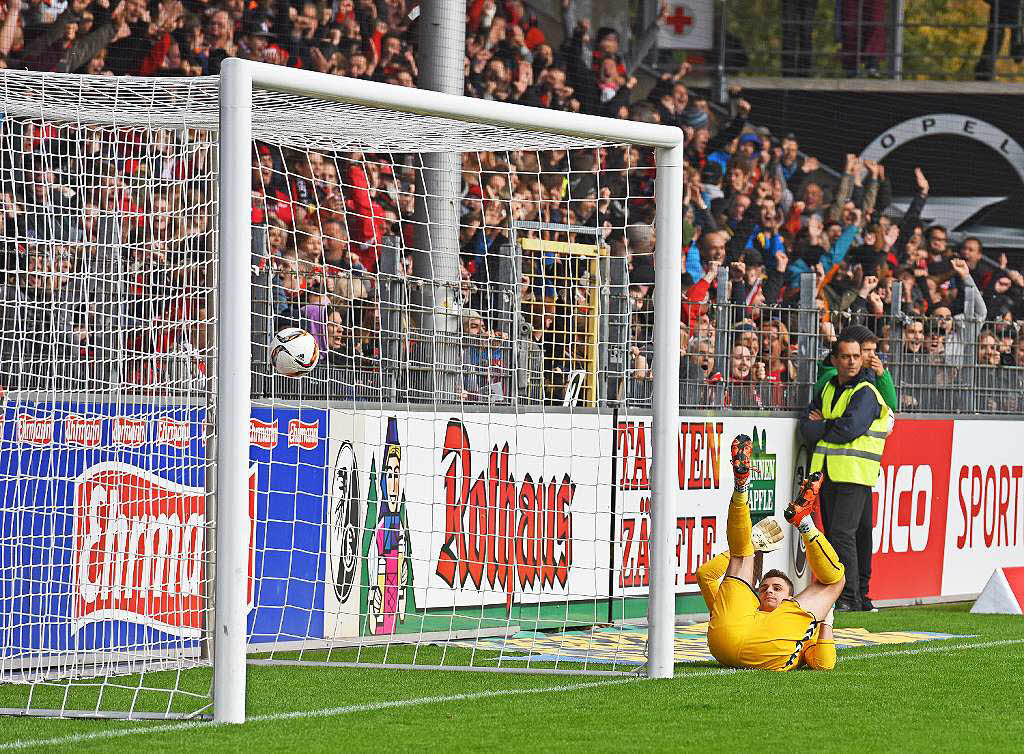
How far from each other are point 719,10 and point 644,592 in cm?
1263

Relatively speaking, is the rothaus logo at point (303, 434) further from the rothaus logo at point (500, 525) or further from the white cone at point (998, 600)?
the white cone at point (998, 600)

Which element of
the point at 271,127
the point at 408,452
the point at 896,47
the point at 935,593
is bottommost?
the point at 935,593

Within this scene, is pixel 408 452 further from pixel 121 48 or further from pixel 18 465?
pixel 121 48

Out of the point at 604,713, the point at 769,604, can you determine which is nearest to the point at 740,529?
the point at 769,604

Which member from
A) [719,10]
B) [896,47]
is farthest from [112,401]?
[896,47]

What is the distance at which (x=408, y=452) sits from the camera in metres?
9.35

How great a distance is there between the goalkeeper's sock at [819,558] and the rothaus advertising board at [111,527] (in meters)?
2.57

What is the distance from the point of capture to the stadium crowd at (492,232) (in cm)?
814

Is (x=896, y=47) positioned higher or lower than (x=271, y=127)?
higher

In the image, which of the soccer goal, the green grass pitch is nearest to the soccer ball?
the soccer goal

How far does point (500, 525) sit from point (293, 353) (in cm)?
196

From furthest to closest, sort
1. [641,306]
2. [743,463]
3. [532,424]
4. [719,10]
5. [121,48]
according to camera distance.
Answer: [719,10], [121,48], [641,306], [532,424], [743,463]

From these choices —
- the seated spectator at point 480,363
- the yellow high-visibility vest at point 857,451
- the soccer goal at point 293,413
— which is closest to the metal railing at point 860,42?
the yellow high-visibility vest at point 857,451

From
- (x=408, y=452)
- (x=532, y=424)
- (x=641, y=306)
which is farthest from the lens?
(x=641, y=306)
